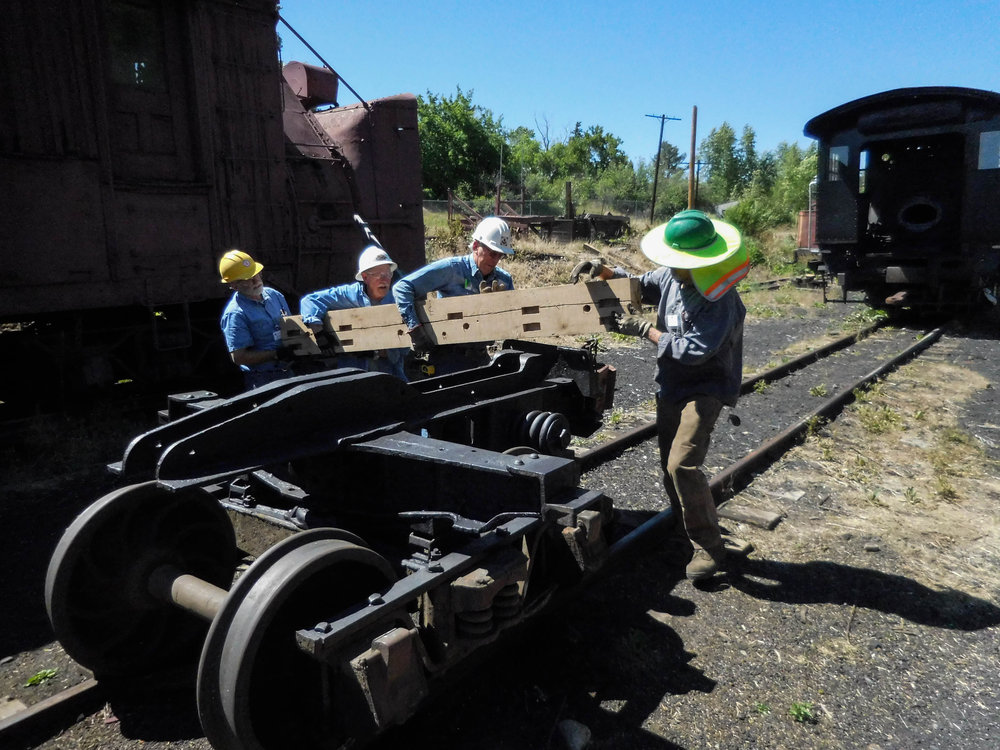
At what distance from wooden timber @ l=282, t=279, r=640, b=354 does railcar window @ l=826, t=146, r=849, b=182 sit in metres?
13.1

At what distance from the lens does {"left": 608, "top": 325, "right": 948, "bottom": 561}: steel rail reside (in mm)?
4258

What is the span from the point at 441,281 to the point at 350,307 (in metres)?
0.67

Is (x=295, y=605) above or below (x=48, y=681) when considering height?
above

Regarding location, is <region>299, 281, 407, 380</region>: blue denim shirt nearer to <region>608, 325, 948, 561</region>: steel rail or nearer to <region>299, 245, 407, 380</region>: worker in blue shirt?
<region>299, 245, 407, 380</region>: worker in blue shirt

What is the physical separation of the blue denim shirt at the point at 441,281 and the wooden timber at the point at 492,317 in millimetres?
83

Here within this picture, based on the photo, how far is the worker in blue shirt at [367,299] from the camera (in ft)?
15.7

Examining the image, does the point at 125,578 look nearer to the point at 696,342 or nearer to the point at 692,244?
the point at 696,342

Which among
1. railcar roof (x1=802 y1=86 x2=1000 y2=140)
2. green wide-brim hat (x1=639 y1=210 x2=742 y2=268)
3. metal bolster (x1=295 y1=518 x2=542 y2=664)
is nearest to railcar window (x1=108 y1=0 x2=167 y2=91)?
green wide-brim hat (x1=639 y1=210 x2=742 y2=268)

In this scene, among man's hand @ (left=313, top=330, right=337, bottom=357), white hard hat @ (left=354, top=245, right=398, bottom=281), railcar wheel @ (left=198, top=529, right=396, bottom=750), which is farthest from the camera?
white hard hat @ (left=354, top=245, right=398, bottom=281)

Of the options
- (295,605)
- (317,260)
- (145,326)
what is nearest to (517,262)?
(317,260)

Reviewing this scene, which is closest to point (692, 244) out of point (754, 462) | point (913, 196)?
point (754, 462)

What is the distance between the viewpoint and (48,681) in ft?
10.6

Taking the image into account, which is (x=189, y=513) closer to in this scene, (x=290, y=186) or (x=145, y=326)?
(x=145, y=326)

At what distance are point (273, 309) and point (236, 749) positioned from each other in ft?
9.94
